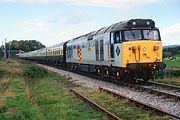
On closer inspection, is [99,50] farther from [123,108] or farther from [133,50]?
[123,108]

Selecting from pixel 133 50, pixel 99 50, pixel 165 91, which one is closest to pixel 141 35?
pixel 133 50

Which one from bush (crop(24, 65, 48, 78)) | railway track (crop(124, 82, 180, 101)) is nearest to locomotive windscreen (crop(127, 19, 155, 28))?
railway track (crop(124, 82, 180, 101))

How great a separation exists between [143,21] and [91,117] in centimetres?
1107

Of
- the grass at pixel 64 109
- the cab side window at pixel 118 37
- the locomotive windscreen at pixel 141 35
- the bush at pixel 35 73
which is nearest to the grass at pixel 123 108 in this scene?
the grass at pixel 64 109

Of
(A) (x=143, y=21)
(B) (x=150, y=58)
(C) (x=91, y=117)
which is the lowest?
(C) (x=91, y=117)

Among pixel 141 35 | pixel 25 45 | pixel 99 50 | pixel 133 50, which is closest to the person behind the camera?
pixel 133 50

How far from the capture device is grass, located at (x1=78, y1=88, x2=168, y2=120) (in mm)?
11762

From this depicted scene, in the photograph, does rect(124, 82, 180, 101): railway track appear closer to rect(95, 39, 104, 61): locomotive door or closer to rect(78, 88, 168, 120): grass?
rect(78, 88, 168, 120): grass

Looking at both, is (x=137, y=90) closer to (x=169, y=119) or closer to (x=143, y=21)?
(x=143, y=21)

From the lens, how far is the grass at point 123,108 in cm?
1176

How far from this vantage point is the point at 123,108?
535 inches

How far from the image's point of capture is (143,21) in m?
22.3

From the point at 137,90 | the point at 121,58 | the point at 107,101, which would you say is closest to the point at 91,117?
the point at 107,101

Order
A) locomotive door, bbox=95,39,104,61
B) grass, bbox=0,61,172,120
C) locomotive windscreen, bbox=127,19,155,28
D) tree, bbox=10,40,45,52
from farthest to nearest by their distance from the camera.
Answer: tree, bbox=10,40,45,52 < locomotive door, bbox=95,39,104,61 < locomotive windscreen, bbox=127,19,155,28 < grass, bbox=0,61,172,120
